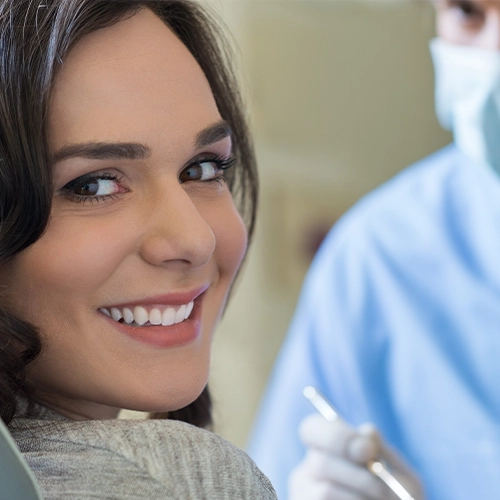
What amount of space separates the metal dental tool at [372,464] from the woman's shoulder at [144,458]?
1.71 feet

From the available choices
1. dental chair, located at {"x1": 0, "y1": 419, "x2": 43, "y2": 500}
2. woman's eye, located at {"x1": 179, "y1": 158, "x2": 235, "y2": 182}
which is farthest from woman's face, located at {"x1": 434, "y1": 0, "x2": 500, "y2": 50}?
dental chair, located at {"x1": 0, "y1": 419, "x2": 43, "y2": 500}

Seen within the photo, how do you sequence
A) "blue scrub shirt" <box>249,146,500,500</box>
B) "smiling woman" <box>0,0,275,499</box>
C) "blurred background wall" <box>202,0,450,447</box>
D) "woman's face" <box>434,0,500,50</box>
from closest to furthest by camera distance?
1. "smiling woman" <box>0,0,275,499</box>
2. "blue scrub shirt" <box>249,146,500,500</box>
3. "woman's face" <box>434,0,500,50</box>
4. "blurred background wall" <box>202,0,450,447</box>

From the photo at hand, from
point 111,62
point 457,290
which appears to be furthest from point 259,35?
point 111,62

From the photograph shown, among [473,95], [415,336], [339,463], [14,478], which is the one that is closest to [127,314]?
[14,478]

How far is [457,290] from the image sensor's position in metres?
1.35

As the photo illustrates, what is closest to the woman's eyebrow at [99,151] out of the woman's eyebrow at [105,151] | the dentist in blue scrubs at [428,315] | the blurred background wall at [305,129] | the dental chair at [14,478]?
the woman's eyebrow at [105,151]

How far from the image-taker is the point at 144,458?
48 cm

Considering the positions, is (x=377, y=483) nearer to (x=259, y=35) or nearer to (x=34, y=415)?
(x=34, y=415)

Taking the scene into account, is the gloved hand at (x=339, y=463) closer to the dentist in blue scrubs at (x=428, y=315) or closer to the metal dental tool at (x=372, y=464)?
the metal dental tool at (x=372, y=464)

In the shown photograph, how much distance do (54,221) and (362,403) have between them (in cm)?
89

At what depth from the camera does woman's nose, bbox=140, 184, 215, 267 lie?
61 centimetres

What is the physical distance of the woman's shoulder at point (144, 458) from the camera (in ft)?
1.56

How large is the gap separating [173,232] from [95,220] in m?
0.06

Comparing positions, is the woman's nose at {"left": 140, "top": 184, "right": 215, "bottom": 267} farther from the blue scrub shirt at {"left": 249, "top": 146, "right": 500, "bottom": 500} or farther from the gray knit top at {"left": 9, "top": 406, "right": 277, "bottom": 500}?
the blue scrub shirt at {"left": 249, "top": 146, "right": 500, "bottom": 500}
